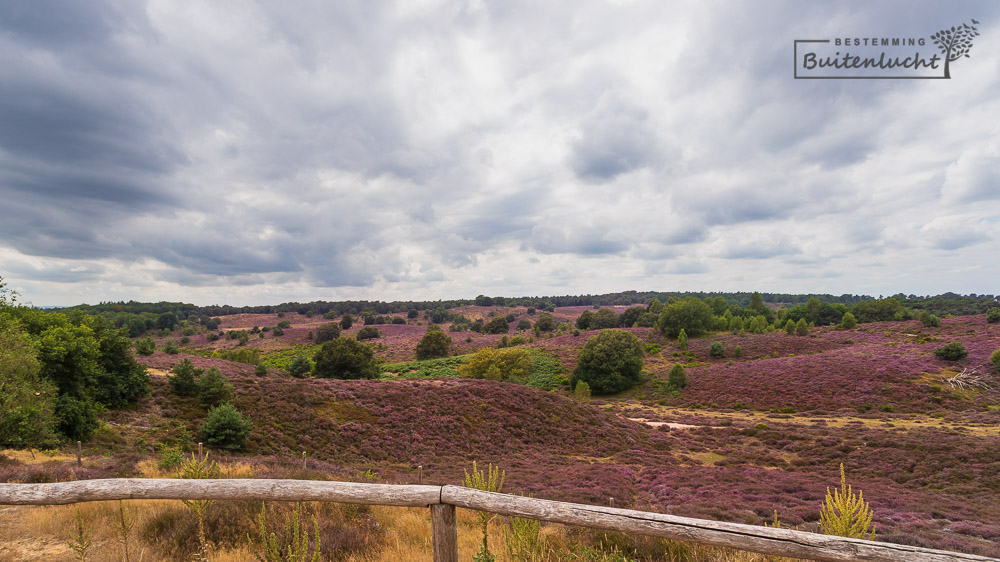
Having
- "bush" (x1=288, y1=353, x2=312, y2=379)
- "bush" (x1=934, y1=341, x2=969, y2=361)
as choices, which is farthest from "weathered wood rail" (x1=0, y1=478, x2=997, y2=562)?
"bush" (x1=934, y1=341, x2=969, y2=361)

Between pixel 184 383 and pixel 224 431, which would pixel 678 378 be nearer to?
pixel 224 431

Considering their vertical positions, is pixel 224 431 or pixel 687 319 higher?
pixel 687 319

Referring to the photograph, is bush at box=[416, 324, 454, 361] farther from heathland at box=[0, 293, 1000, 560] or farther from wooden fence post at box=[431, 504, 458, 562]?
wooden fence post at box=[431, 504, 458, 562]

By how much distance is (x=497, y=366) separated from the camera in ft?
166

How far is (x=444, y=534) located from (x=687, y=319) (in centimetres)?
8205

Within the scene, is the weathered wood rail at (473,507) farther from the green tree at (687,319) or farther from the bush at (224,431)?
the green tree at (687,319)

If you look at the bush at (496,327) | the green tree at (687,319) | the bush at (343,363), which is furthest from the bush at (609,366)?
the bush at (496,327)

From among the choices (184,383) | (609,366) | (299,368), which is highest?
(184,383)

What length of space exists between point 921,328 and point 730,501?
7354cm

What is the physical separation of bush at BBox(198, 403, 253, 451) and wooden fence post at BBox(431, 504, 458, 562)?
20919 millimetres

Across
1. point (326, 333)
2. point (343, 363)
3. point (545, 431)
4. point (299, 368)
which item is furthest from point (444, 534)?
point (326, 333)

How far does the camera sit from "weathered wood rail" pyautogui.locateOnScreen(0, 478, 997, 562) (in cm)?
289

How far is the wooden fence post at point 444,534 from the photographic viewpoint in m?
3.56

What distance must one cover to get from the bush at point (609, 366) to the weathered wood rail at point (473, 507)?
53.6 metres
